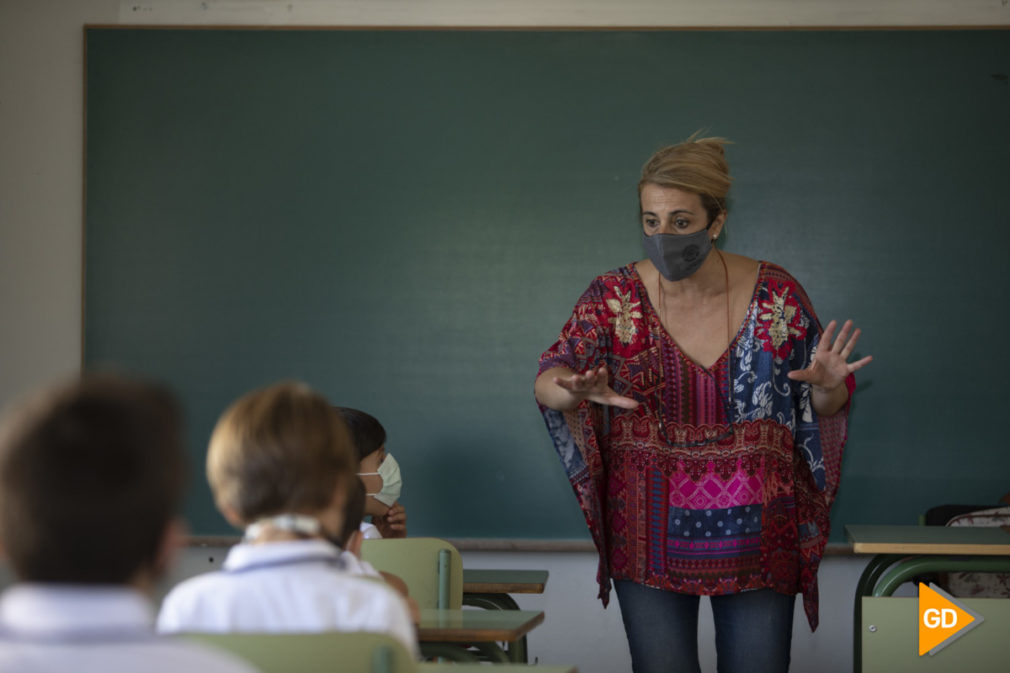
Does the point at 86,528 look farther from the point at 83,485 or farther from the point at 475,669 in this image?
the point at 475,669

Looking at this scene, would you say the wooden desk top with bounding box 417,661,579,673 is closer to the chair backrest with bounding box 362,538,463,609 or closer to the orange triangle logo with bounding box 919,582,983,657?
the chair backrest with bounding box 362,538,463,609

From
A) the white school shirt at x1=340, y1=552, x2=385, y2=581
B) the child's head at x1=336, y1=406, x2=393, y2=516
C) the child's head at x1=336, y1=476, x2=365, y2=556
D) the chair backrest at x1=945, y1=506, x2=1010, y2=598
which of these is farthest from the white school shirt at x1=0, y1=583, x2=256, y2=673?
the chair backrest at x1=945, y1=506, x2=1010, y2=598

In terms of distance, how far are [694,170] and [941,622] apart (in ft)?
4.66

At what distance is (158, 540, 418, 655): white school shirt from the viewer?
125cm

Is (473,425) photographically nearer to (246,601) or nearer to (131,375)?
(246,601)

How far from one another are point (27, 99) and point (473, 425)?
2.15 metres

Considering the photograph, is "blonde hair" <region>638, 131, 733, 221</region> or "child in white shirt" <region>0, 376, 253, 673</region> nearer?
"child in white shirt" <region>0, 376, 253, 673</region>

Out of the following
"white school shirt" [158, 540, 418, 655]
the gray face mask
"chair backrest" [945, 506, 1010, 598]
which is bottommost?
"chair backrest" [945, 506, 1010, 598]

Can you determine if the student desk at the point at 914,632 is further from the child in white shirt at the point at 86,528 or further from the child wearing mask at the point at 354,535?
the child in white shirt at the point at 86,528

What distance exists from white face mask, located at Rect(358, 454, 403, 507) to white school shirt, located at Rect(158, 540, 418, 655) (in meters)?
2.29

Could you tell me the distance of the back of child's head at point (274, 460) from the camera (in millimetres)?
1299

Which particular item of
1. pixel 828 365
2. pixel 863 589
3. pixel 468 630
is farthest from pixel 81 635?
pixel 863 589

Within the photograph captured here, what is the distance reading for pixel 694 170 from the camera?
2.31m

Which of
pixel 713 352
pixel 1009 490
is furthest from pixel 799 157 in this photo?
pixel 713 352
